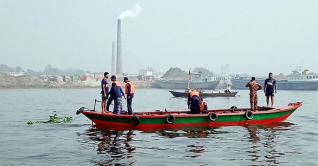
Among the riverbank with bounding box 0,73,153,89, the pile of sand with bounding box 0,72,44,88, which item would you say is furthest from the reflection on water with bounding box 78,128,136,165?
the pile of sand with bounding box 0,72,44,88

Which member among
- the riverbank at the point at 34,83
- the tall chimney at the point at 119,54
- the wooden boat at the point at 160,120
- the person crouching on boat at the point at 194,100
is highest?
the tall chimney at the point at 119,54

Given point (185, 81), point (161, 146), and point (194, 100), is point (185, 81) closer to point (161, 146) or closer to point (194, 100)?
point (194, 100)

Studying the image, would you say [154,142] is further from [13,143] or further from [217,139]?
[13,143]

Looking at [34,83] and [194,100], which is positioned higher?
→ [34,83]

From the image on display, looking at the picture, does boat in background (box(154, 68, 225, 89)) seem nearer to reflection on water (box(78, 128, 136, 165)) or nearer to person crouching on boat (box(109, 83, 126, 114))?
person crouching on boat (box(109, 83, 126, 114))

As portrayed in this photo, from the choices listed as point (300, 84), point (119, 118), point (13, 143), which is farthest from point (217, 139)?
point (300, 84)

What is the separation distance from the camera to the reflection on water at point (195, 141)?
11789 millimetres

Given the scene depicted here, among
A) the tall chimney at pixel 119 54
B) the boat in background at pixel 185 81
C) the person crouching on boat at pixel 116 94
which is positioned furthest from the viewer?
the tall chimney at pixel 119 54

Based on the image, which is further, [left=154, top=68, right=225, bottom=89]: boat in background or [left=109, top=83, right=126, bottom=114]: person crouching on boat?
[left=154, top=68, right=225, bottom=89]: boat in background

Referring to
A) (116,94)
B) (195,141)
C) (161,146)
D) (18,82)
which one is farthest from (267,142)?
(18,82)

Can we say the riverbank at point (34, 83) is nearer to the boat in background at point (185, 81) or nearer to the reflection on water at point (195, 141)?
the boat in background at point (185, 81)

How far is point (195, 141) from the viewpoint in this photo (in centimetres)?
1471

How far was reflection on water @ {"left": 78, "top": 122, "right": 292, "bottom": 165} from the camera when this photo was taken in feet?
38.7

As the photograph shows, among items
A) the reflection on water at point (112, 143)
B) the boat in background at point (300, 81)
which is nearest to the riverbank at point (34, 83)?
the boat in background at point (300, 81)
